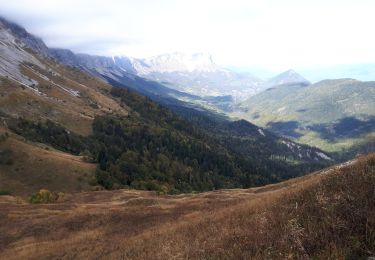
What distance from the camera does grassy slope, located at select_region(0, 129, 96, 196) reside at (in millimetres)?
104312

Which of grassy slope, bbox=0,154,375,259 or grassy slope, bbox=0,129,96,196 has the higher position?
grassy slope, bbox=0,154,375,259

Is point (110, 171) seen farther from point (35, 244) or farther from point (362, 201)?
point (362, 201)

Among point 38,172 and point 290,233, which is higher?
point 290,233

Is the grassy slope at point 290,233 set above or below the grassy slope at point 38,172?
above

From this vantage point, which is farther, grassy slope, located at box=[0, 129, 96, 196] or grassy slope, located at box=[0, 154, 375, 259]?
grassy slope, located at box=[0, 129, 96, 196]

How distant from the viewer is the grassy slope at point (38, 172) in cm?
10431

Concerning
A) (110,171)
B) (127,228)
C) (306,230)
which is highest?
(306,230)

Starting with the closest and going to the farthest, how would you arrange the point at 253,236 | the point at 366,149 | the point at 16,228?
the point at 253,236, the point at 366,149, the point at 16,228

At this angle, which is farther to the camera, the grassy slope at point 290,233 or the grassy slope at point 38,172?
the grassy slope at point 38,172

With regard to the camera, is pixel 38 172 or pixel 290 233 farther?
pixel 38 172

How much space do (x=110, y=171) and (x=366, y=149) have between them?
12593cm

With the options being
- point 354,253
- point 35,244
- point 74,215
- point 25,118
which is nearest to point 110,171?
point 25,118

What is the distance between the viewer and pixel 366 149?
2127 centimetres

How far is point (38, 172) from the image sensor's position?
11019 centimetres
